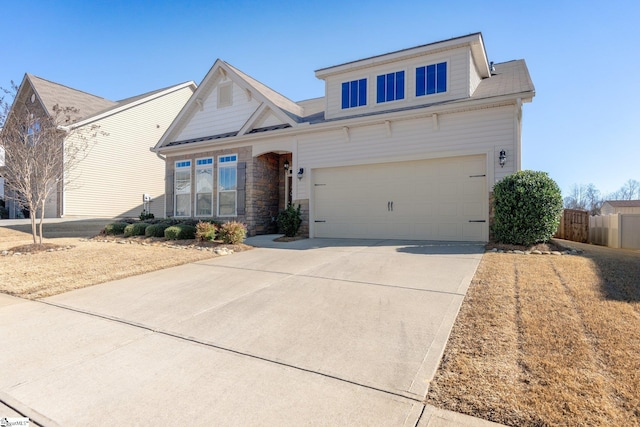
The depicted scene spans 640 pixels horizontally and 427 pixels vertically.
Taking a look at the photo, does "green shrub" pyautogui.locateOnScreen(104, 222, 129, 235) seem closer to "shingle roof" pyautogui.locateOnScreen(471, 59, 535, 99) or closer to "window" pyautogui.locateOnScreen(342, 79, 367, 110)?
"window" pyautogui.locateOnScreen(342, 79, 367, 110)

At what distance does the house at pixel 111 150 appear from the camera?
1656 cm

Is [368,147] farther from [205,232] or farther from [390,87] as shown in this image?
[205,232]

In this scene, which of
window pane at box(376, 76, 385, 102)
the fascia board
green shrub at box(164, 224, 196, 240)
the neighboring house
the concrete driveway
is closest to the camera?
the concrete driveway

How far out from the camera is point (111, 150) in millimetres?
17797

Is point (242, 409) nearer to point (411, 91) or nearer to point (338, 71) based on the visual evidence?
point (411, 91)

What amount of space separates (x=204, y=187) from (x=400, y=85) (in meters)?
8.31

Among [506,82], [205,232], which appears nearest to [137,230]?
[205,232]

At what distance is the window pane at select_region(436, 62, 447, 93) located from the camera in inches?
386

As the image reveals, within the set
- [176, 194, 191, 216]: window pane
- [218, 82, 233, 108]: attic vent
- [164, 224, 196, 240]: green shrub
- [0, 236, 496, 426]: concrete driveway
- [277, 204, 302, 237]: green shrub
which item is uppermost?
[218, 82, 233, 108]: attic vent

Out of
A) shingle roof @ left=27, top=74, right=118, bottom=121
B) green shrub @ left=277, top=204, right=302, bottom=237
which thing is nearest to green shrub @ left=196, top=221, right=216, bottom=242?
green shrub @ left=277, top=204, right=302, bottom=237

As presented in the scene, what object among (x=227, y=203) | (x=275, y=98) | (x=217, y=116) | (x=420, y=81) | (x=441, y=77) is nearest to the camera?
(x=441, y=77)

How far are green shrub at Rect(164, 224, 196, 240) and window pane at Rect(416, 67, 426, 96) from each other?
27.0 ft

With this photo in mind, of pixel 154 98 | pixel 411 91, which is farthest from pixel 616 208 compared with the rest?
pixel 154 98

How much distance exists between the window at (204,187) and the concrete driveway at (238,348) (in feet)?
24.5
